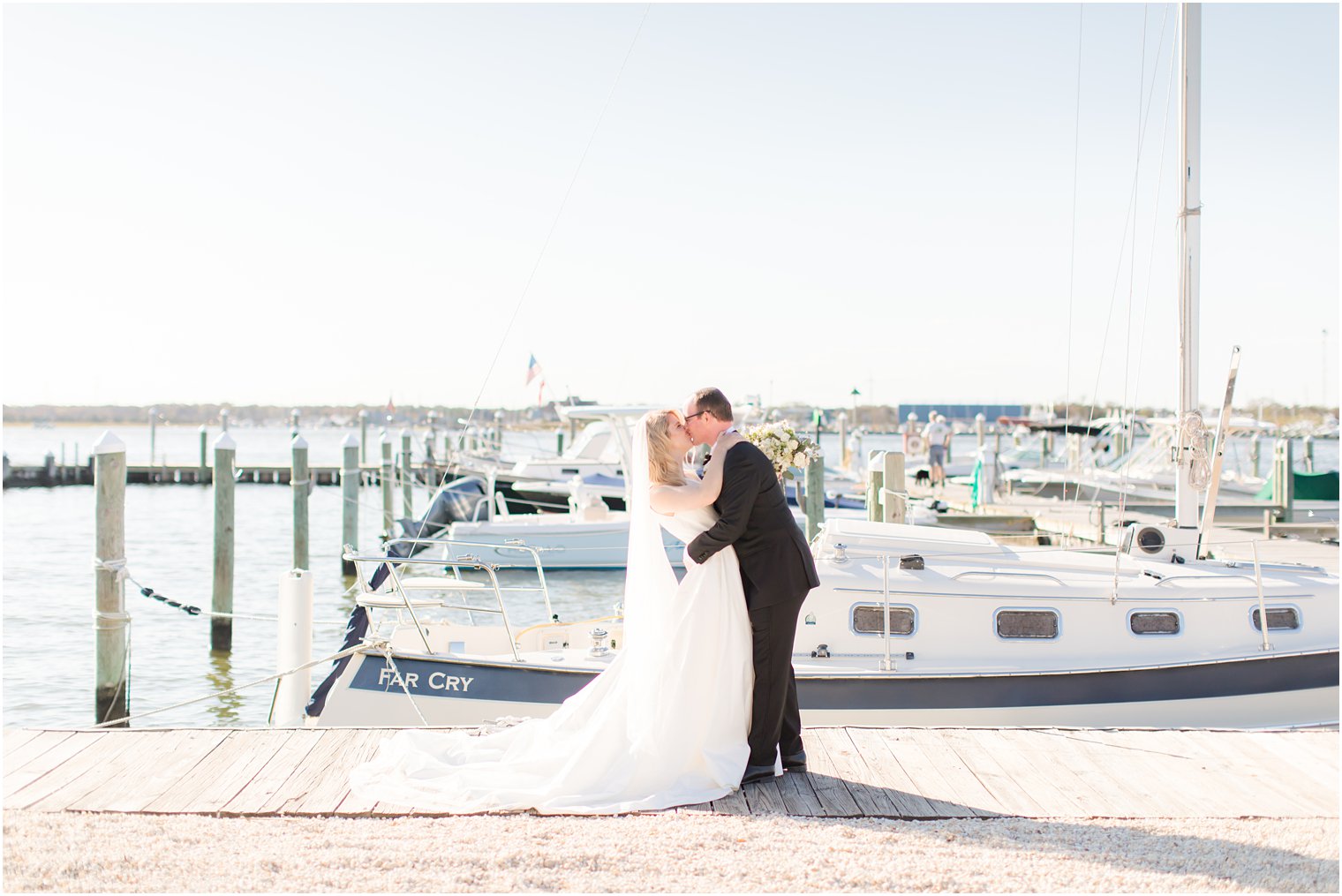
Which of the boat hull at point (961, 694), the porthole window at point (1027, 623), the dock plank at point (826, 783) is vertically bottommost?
the boat hull at point (961, 694)

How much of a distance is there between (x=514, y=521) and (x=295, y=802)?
723 inches

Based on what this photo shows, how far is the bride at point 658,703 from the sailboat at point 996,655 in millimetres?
3625

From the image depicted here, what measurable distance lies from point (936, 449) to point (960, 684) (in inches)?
1081

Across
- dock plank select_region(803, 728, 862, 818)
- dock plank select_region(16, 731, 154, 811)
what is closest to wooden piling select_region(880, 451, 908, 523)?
dock plank select_region(803, 728, 862, 818)

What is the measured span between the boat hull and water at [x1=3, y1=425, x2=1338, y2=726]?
4.47 metres

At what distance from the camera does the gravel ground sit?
443cm

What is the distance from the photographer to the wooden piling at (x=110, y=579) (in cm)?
1088

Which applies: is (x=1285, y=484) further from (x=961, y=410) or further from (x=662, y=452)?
(x=961, y=410)

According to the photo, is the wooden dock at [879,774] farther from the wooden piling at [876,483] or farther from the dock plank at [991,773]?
the wooden piling at [876,483]

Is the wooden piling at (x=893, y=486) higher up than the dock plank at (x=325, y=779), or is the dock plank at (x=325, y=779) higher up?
the wooden piling at (x=893, y=486)

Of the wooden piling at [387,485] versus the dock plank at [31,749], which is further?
the wooden piling at [387,485]

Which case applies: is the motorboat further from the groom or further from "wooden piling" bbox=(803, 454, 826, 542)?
"wooden piling" bbox=(803, 454, 826, 542)

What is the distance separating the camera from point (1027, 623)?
9617mm

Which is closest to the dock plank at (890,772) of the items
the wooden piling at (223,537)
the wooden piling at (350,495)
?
the wooden piling at (223,537)
